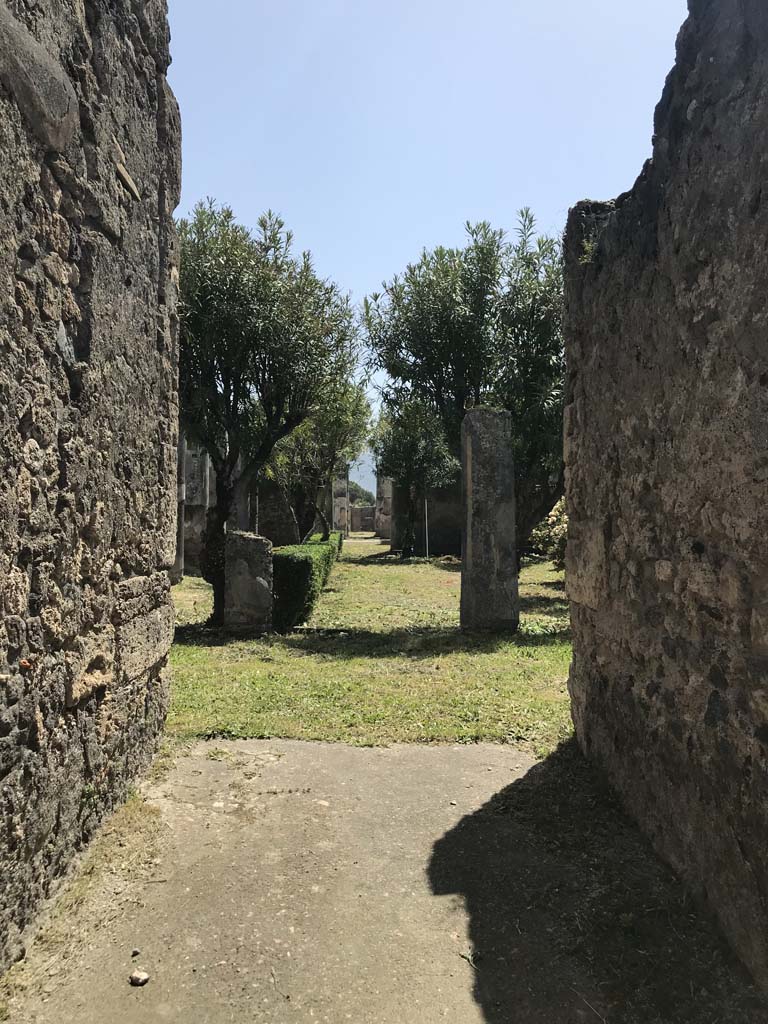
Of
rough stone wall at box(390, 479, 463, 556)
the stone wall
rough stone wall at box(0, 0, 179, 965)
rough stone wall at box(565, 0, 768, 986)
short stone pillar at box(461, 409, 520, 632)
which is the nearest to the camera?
rough stone wall at box(565, 0, 768, 986)

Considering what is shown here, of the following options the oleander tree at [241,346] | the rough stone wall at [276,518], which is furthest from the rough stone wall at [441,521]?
the oleander tree at [241,346]

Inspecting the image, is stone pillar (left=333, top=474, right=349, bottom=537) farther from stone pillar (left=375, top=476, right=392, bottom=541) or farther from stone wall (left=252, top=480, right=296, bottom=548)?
stone wall (left=252, top=480, right=296, bottom=548)

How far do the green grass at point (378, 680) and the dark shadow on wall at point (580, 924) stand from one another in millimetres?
1230

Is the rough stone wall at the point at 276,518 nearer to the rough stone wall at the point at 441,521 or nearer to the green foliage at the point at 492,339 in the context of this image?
the rough stone wall at the point at 441,521

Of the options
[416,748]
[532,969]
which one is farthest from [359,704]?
[532,969]

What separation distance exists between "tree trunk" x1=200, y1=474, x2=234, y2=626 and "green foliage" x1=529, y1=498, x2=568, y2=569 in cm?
783

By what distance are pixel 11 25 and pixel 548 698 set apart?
19.0 ft

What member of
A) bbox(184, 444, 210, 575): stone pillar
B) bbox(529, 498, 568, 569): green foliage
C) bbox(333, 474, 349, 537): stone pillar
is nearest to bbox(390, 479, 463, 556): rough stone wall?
bbox(529, 498, 568, 569): green foliage

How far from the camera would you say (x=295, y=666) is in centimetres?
791

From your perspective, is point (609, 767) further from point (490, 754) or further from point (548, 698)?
point (548, 698)

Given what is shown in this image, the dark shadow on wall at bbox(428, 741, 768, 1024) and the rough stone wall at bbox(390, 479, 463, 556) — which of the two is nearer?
the dark shadow on wall at bbox(428, 741, 768, 1024)

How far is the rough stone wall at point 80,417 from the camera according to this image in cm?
277

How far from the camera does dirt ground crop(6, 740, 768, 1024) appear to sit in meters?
2.46

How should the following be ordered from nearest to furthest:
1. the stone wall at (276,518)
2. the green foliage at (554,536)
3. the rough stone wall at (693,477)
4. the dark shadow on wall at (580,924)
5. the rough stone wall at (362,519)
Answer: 1. the dark shadow on wall at (580,924)
2. the rough stone wall at (693,477)
3. the green foliage at (554,536)
4. the stone wall at (276,518)
5. the rough stone wall at (362,519)
